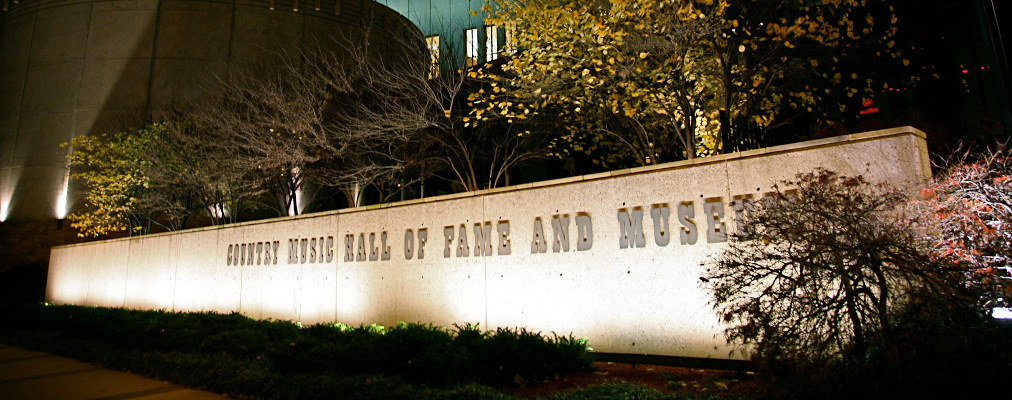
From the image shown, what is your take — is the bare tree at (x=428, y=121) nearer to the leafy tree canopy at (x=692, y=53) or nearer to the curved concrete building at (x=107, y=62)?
the leafy tree canopy at (x=692, y=53)

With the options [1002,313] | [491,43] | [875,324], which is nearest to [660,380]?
[875,324]

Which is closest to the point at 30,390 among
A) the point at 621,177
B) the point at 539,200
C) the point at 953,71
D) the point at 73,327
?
the point at 73,327

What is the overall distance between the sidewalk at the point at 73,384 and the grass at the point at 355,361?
220 millimetres

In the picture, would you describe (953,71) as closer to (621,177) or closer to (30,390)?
(621,177)

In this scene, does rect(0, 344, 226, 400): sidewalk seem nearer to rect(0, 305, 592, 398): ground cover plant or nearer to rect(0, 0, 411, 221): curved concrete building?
rect(0, 305, 592, 398): ground cover plant

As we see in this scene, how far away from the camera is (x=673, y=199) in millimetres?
8031

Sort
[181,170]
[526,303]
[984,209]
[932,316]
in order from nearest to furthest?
[932,316], [984,209], [526,303], [181,170]

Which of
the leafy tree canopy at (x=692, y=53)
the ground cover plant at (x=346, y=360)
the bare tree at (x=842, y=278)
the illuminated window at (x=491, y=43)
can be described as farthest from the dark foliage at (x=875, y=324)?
the illuminated window at (x=491, y=43)

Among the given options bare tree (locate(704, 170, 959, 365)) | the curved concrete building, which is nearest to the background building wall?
bare tree (locate(704, 170, 959, 365))

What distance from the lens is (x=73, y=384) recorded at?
27.3 ft

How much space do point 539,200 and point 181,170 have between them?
14643 mm

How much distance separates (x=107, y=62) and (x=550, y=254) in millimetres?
28772

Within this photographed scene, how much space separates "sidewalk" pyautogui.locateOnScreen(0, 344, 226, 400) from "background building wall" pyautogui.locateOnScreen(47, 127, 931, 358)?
4155mm

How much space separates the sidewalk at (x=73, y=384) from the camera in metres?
7.46
